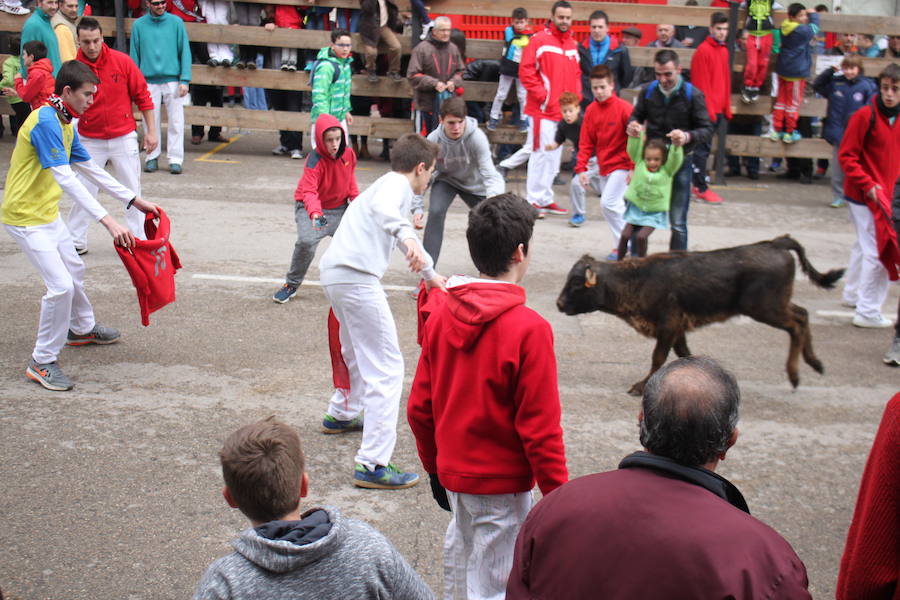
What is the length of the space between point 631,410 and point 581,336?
1.64 m

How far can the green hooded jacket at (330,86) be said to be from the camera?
12.4 metres

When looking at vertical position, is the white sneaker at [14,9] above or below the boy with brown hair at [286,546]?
above

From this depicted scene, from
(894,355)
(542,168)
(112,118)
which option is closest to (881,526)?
(894,355)

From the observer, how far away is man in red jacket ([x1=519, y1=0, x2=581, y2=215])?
12484 mm

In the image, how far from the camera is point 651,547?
6.96ft

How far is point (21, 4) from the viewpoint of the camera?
14336 mm

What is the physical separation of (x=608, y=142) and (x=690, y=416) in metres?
8.23

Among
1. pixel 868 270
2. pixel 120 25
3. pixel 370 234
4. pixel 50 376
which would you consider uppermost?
pixel 120 25

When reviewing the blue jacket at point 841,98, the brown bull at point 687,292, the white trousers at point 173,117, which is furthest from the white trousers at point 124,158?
the blue jacket at point 841,98

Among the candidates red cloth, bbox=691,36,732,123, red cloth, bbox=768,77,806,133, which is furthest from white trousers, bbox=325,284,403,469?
red cloth, bbox=768,77,806,133

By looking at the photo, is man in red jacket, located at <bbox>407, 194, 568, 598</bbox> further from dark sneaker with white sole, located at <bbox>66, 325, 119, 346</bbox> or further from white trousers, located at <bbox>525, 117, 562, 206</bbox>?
white trousers, located at <bbox>525, 117, 562, 206</bbox>

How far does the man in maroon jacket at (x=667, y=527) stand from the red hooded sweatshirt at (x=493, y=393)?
80 cm

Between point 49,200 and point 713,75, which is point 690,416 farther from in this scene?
point 713,75

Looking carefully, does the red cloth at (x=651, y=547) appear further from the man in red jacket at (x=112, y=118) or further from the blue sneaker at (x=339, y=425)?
the man in red jacket at (x=112, y=118)
